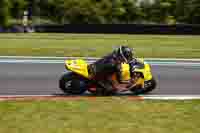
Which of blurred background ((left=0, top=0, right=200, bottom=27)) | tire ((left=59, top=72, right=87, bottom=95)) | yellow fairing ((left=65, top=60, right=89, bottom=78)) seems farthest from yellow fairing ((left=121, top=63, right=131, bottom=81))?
blurred background ((left=0, top=0, right=200, bottom=27))

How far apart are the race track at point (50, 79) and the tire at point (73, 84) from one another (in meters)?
0.54

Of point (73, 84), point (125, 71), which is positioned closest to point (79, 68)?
point (73, 84)

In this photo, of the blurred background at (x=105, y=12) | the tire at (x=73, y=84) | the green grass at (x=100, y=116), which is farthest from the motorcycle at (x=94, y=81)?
the blurred background at (x=105, y=12)

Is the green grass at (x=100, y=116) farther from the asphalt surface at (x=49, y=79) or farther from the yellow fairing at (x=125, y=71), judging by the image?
A: the asphalt surface at (x=49, y=79)

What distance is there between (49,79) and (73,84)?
115 inches

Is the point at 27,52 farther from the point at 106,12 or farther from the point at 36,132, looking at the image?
the point at 106,12

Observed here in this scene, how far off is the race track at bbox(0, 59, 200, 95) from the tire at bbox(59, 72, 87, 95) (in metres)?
0.54

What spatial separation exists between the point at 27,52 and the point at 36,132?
18652 mm

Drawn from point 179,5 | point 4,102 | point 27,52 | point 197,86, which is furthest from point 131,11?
point 4,102

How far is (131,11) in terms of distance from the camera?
6606cm

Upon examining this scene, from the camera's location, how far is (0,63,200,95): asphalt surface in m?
12.3

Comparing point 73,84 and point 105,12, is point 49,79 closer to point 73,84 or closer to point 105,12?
point 73,84

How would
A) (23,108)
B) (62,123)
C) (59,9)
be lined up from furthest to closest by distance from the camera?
(59,9) → (23,108) → (62,123)

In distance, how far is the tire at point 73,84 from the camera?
37.7 feet
